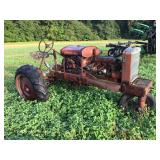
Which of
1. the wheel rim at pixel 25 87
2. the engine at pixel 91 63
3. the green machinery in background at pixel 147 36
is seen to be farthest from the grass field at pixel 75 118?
the green machinery in background at pixel 147 36

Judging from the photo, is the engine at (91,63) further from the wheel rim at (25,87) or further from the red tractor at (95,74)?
the wheel rim at (25,87)

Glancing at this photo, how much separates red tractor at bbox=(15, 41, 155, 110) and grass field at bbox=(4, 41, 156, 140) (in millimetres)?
234

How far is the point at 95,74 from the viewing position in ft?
19.9

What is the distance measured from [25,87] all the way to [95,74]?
1497 millimetres

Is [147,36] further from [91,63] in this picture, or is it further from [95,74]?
[95,74]

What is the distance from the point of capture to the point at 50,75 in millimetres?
6574

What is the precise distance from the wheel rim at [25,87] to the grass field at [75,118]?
0.14 metres

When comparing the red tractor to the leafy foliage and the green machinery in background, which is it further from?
the leafy foliage

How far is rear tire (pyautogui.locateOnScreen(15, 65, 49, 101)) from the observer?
5.76 m

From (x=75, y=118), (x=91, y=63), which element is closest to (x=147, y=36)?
(x=91, y=63)

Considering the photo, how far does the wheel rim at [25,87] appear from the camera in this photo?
5.94 meters
